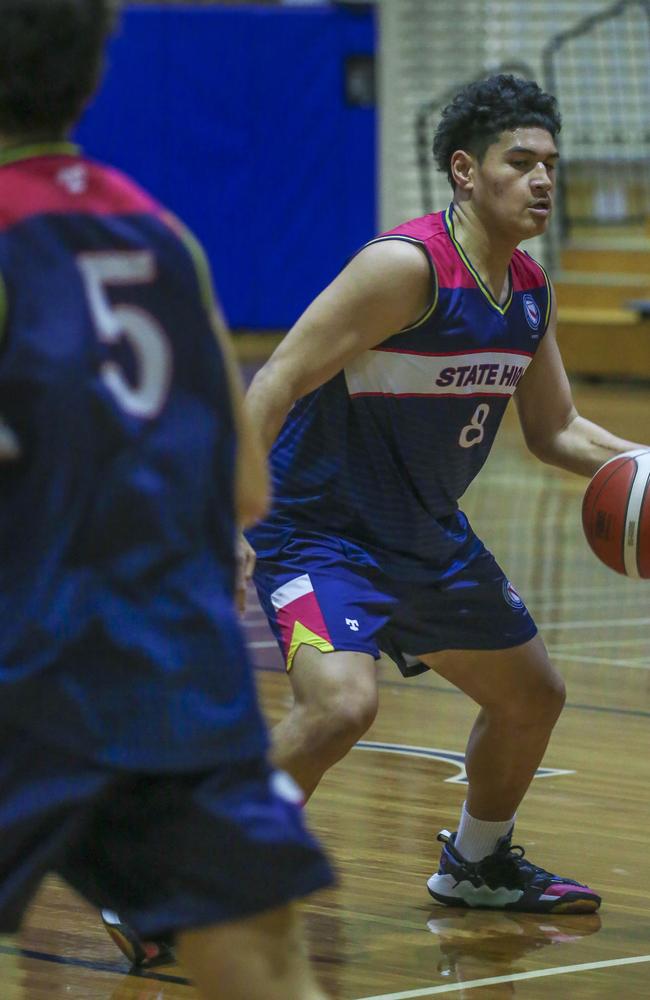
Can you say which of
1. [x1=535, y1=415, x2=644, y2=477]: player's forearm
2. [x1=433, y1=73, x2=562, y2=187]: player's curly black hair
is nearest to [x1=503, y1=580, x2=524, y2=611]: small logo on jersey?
[x1=535, y1=415, x2=644, y2=477]: player's forearm

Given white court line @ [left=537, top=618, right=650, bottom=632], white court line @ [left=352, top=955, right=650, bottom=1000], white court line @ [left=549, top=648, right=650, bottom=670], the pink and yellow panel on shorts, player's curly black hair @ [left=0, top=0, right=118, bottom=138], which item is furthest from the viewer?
white court line @ [left=537, top=618, right=650, bottom=632]

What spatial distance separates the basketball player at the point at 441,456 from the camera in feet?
10.9

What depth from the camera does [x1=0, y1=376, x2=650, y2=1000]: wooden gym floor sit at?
3.15m

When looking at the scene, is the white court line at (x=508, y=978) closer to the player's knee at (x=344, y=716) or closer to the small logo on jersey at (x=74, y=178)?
the player's knee at (x=344, y=716)

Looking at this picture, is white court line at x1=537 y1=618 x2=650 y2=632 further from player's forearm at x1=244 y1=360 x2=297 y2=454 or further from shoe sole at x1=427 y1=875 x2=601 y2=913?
player's forearm at x1=244 y1=360 x2=297 y2=454

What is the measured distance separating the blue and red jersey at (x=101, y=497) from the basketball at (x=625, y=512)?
1.91 m

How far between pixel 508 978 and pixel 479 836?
1.82 ft

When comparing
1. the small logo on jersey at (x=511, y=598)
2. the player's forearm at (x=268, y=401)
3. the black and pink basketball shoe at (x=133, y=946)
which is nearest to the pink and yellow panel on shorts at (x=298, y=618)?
the player's forearm at (x=268, y=401)

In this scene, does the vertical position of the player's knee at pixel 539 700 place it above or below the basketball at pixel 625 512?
below

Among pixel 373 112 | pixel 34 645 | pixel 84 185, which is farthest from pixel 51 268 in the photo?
pixel 373 112

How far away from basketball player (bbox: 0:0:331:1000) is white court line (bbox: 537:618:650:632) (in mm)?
4675

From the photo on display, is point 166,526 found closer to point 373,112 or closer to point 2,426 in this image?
point 2,426

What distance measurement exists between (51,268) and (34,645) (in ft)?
1.22

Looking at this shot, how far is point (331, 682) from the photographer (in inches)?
125
